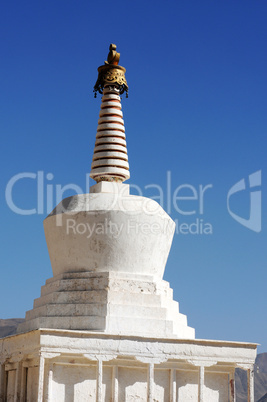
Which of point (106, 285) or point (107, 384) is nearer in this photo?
point (107, 384)

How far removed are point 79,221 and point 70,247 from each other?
77 centimetres

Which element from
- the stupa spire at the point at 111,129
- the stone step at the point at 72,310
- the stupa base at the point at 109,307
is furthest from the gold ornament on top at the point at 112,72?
the stone step at the point at 72,310

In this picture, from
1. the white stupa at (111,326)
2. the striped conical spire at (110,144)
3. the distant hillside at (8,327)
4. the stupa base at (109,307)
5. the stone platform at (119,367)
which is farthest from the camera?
the distant hillside at (8,327)

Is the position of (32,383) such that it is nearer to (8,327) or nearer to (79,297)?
(79,297)

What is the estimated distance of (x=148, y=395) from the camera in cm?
1747

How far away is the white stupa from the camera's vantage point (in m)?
17.4

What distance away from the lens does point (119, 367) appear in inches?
712

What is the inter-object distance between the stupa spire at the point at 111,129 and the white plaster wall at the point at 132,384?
18.9 feet

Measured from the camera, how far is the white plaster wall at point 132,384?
17969 millimetres

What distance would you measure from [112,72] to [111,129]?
1.81m

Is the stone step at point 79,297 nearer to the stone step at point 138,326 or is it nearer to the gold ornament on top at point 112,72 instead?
the stone step at point 138,326

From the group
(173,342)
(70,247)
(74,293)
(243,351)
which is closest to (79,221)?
(70,247)

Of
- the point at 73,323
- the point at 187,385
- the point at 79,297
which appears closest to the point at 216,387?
the point at 187,385

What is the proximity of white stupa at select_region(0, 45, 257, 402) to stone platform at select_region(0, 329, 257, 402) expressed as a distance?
3 centimetres
